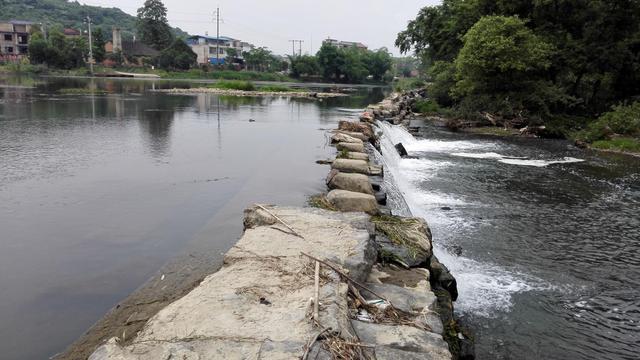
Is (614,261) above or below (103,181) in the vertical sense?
below

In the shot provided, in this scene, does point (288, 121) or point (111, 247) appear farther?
point (288, 121)

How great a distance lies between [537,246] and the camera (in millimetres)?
9234

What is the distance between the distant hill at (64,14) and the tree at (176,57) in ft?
117

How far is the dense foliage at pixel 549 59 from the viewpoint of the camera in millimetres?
25266

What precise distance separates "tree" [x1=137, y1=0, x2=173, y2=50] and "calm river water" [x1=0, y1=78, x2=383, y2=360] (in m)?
79.1

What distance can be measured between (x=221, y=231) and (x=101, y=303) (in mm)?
2275

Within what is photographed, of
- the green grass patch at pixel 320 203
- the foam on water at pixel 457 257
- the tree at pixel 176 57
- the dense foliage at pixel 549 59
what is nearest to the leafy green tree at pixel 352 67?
the tree at pixel 176 57

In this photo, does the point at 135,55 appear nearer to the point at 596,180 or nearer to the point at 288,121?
the point at 288,121

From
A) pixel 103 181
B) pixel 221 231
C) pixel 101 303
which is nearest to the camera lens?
pixel 101 303

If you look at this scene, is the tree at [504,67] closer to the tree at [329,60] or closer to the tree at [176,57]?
the tree at [176,57]

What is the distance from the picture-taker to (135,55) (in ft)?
279

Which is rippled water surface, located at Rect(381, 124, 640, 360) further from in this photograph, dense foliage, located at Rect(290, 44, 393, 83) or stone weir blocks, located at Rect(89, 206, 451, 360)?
dense foliage, located at Rect(290, 44, 393, 83)

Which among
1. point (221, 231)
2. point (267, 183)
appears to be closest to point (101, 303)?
point (221, 231)

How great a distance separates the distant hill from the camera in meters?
111
